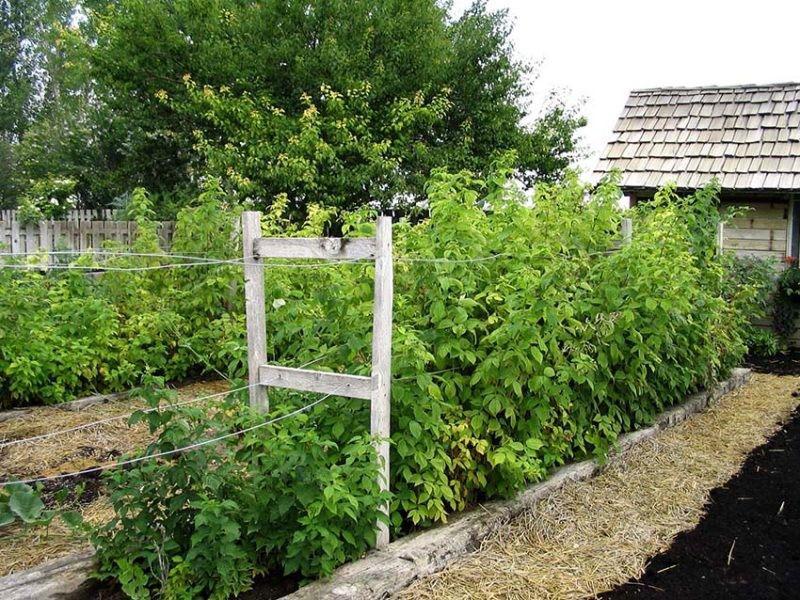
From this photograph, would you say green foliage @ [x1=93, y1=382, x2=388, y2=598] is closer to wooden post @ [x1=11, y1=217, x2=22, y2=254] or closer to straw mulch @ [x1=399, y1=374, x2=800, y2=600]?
straw mulch @ [x1=399, y1=374, x2=800, y2=600]

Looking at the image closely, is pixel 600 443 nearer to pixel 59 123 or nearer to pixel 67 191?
pixel 67 191

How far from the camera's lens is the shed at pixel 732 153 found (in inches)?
400

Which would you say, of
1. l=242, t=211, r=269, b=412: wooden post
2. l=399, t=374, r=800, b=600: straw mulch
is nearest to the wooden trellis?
l=242, t=211, r=269, b=412: wooden post

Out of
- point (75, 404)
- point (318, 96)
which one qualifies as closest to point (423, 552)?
point (75, 404)

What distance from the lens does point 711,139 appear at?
35.7 ft

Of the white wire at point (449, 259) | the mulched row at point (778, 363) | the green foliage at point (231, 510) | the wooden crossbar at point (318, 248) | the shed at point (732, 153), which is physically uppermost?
the shed at point (732, 153)

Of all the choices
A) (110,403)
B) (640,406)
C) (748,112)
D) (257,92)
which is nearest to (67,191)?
(257,92)

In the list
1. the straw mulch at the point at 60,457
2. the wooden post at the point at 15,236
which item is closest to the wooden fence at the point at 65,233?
the wooden post at the point at 15,236

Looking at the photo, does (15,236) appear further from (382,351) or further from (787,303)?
(787,303)

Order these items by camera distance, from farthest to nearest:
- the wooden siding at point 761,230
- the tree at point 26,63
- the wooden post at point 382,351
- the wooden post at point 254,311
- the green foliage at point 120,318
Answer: the tree at point 26,63 < the wooden siding at point 761,230 < the green foliage at point 120,318 < the wooden post at point 254,311 < the wooden post at point 382,351

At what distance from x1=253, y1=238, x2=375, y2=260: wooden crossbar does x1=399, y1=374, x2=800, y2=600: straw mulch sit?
1.56 m

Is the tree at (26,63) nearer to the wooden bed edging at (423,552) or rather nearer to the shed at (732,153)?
the shed at (732,153)

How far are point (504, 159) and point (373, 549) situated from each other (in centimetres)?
312

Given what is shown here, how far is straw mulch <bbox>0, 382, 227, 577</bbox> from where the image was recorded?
3797 millimetres
